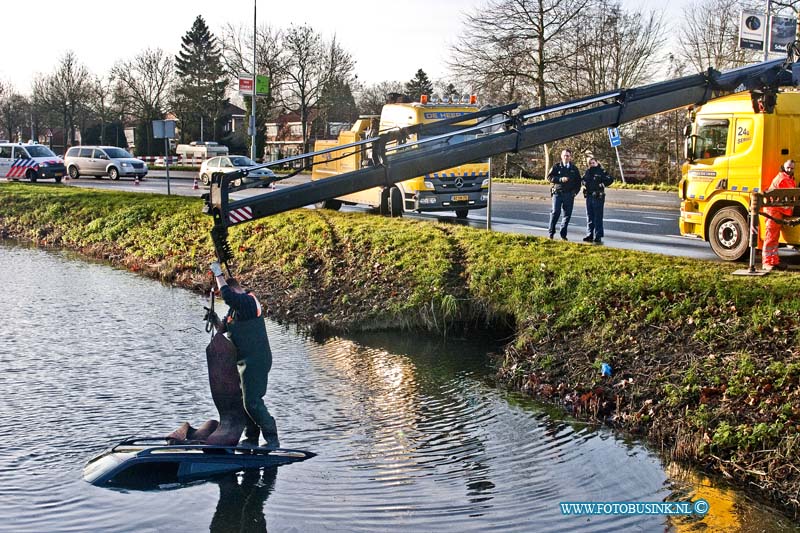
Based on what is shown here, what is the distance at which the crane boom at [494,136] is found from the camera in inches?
329

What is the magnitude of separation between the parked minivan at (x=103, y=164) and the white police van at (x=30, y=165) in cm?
350

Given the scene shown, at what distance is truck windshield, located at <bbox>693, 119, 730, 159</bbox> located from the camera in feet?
49.6

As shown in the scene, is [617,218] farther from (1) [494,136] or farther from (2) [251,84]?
(2) [251,84]

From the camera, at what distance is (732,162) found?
1496cm

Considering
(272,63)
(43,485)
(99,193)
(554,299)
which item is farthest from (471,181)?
(272,63)

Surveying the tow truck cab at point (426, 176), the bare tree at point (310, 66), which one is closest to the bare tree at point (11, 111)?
the bare tree at point (310, 66)

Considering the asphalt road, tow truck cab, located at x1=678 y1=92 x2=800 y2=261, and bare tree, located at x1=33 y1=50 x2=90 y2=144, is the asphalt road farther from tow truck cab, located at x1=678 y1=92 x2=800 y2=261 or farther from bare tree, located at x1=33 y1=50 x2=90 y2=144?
bare tree, located at x1=33 y1=50 x2=90 y2=144

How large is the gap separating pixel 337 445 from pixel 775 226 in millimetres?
7860

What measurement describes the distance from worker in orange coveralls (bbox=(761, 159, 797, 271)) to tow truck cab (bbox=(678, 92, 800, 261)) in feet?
3.41

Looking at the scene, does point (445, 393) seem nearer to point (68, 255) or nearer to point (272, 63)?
point (68, 255)

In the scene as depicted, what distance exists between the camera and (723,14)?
48.6m

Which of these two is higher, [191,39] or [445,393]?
[191,39]

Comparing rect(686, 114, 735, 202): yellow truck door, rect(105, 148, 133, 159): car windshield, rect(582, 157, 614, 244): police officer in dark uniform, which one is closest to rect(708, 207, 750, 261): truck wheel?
rect(686, 114, 735, 202): yellow truck door

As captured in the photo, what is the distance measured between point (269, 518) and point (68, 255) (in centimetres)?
1801
